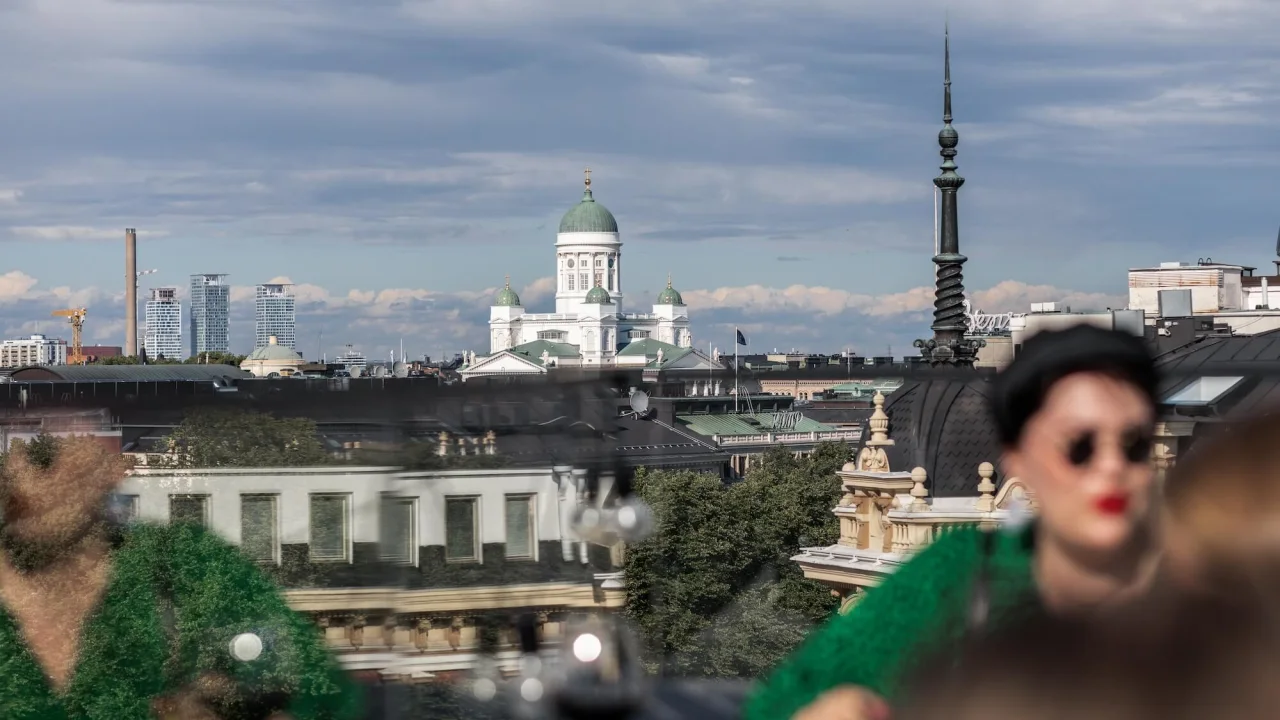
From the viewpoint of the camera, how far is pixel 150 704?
2.75m

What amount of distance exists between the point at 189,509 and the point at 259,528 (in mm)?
303

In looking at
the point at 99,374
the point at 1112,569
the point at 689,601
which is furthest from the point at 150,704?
the point at 99,374

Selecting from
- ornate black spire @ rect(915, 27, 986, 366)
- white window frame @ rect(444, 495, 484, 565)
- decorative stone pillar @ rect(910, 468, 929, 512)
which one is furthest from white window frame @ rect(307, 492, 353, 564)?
ornate black spire @ rect(915, 27, 986, 366)

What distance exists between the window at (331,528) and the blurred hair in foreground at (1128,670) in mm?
1761

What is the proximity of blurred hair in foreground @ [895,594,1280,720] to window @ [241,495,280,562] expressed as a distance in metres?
1.96

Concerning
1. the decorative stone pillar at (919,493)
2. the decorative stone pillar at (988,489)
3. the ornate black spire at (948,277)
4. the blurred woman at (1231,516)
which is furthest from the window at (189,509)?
the ornate black spire at (948,277)

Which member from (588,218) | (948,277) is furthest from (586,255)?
(948,277)

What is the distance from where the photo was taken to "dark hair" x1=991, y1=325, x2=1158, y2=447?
0.88 meters

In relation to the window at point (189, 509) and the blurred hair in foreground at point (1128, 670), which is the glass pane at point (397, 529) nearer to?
the window at point (189, 509)

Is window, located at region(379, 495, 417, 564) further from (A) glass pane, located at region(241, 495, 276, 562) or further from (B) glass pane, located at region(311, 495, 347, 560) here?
(A) glass pane, located at region(241, 495, 276, 562)

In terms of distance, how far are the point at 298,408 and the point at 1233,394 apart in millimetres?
1374

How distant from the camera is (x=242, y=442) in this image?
273cm

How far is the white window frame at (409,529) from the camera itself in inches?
86.0

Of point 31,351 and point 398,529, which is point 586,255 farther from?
point 398,529
